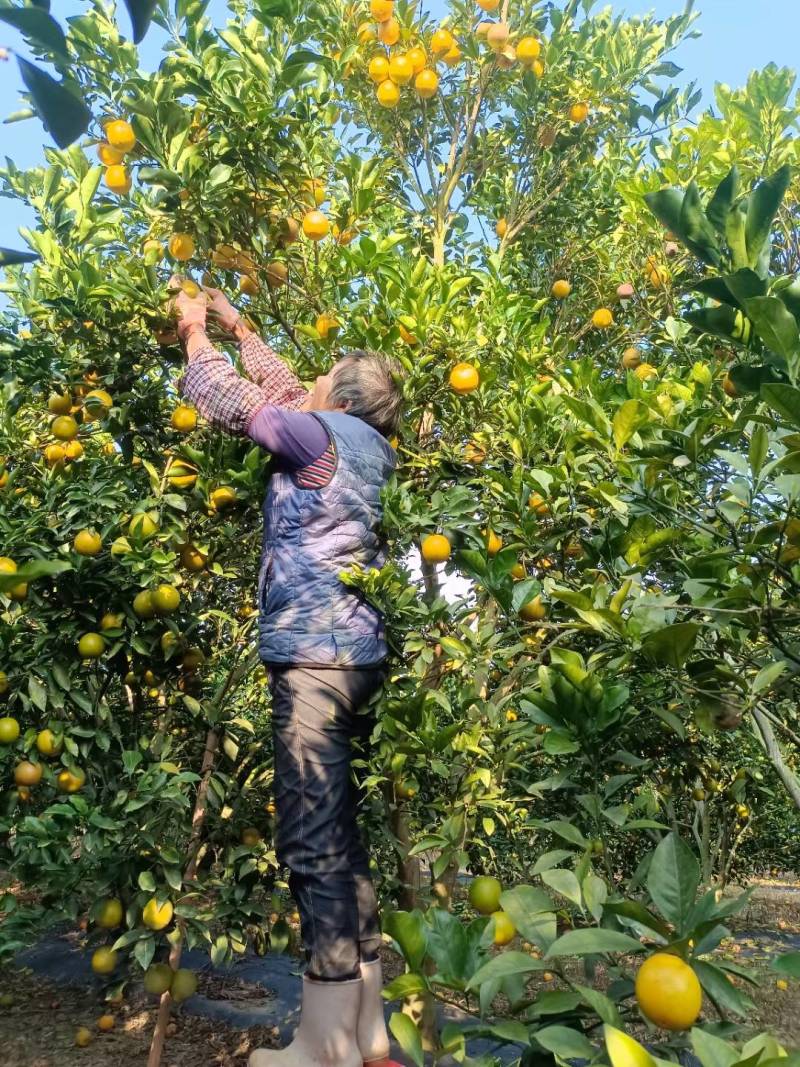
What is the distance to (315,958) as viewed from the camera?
1850mm

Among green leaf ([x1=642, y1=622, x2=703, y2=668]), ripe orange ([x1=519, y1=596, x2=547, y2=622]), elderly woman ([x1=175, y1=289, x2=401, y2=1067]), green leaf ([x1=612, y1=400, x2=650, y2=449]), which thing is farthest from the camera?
ripe orange ([x1=519, y1=596, x2=547, y2=622])

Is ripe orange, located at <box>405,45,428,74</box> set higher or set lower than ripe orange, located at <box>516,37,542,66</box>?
lower

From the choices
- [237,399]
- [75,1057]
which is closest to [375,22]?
[237,399]

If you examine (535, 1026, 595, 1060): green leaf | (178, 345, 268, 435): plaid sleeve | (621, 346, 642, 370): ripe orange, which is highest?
(621, 346, 642, 370): ripe orange

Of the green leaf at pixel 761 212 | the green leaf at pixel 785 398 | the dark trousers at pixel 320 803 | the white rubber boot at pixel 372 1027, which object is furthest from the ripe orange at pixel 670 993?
the white rubber boot at pixel 372 1027

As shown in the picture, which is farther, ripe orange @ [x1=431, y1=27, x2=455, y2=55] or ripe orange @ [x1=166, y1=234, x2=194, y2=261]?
ripe orange @ [x1=431, y1=27, x2=455, y2=55]

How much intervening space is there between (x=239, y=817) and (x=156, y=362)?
1.41 meters

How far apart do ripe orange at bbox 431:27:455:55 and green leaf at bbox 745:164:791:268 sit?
3.00 meters

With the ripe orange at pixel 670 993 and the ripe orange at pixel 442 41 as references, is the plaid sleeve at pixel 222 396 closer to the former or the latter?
the ripe orange at pixel 670 993

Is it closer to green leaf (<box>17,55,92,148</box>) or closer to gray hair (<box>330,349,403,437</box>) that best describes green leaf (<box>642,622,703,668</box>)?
green leaf (<box>17,55,92,148</box>)

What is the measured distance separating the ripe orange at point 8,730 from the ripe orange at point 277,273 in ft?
4.78

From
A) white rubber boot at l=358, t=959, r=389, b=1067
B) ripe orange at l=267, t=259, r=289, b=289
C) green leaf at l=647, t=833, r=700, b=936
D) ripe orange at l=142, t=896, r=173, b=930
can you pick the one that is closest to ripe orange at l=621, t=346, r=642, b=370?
ripe orange at l=267, t=259, r=289, b=289

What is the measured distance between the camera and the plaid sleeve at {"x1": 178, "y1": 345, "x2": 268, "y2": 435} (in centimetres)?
201

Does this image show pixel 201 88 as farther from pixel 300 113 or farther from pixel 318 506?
pixel 318 506
